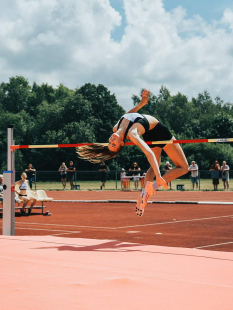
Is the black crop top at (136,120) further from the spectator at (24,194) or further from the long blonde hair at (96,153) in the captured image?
the spectator at (24,194)

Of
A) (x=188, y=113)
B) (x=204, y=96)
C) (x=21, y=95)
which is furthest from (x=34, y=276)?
(x=204, y=96)

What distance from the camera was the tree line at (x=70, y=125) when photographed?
59.7 m

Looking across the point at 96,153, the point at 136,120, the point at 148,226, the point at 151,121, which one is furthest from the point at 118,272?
the point at 148,226

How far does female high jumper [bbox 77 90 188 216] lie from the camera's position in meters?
7.53

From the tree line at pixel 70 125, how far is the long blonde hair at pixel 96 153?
47866 millimetres

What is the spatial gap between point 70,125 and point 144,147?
187 ft

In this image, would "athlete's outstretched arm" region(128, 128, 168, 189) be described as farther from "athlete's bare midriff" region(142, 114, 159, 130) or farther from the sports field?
the sports field

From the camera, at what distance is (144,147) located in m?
7.45

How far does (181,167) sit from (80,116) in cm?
6038

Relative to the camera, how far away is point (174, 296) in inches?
169

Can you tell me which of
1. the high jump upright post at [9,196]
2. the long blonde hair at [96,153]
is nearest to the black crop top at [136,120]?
the long blonde hair at [96,153]

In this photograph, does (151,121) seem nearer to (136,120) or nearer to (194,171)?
(136,120)

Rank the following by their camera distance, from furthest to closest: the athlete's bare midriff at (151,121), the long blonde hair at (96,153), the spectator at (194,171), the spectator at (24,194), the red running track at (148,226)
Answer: the spectator at (194,171)
the spectator at (24,194)
the red running track at (148,226)
the long blonde hair at (96,153)
the athlete's bare midriff at (151,121)

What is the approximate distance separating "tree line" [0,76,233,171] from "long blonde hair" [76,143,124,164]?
4787 cm
